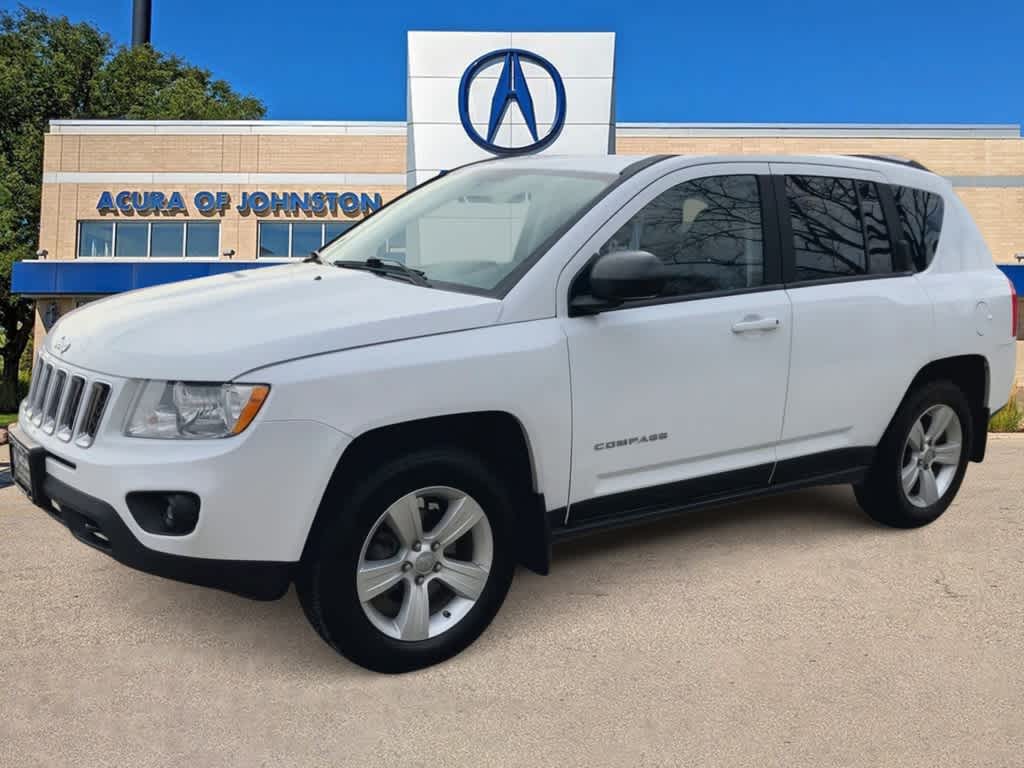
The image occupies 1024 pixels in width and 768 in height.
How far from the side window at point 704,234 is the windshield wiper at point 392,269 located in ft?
2.49

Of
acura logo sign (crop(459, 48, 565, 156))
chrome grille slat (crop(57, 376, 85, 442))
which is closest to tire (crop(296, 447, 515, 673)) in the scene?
chrome grille slat (crop(57, 376, 85, 442))

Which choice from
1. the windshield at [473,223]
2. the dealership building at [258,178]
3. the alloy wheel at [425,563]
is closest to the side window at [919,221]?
the windshield at [473,223]

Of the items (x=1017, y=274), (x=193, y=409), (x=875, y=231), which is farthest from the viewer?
(x=1017, y=274)

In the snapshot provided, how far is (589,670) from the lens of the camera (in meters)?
3.60

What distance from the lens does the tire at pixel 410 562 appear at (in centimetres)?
333

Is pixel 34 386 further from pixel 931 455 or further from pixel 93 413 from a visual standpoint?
pixel 931 455

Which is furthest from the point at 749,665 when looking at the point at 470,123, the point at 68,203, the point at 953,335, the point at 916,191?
the point at 68,203

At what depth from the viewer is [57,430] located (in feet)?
11.7

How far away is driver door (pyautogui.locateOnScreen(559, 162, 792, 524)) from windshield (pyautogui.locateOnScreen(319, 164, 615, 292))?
0.25 meters

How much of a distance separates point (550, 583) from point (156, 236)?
30306 millimetres

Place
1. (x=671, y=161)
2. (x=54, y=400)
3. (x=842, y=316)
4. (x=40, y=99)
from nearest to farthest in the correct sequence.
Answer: (x=54, y=400) < (x=671, y=161) < (x=842, y=316) < (x=40, y=99)

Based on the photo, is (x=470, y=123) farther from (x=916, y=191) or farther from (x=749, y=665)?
(x=749, y=665)

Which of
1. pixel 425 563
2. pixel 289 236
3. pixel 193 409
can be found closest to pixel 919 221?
pixel 425 563

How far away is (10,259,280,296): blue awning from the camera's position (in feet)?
98.3
